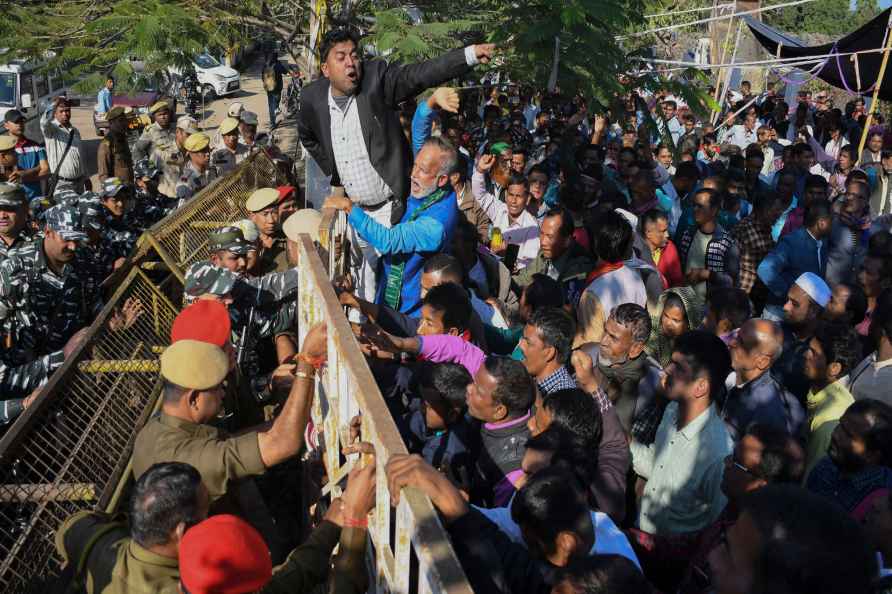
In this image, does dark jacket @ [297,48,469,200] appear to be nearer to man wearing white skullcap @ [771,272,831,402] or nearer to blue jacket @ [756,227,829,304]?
man wearing white skullcap @ [771,272,831,402]

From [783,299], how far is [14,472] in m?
5.16

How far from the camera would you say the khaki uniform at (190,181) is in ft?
26.4

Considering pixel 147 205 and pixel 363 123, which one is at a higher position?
pixel 363 123

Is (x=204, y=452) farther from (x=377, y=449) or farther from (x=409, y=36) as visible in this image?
(x=409, y=36)

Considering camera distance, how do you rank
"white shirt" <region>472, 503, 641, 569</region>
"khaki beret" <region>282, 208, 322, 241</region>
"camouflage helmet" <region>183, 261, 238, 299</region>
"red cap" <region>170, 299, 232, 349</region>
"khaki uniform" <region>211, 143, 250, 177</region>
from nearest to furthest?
1. "white shirt" <region>472, 503, 641, 569</region>
2. "red cap" <region>170, 299, 232, 349</region>
3. "camouflage helmet" <region>183, 261, 238, 299</region>
4. "khaki beret" <region>282, 208, 322, 241</region>
5. "khaki uniform" <region>211, 143, 250, 177</region>

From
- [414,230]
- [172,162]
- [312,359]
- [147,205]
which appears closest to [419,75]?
[414,230]

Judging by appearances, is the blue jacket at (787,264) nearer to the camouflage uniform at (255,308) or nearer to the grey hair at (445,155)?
the grey hair at (445,155)

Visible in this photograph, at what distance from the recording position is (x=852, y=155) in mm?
9938

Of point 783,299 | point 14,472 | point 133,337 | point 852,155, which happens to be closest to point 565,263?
point 783,299

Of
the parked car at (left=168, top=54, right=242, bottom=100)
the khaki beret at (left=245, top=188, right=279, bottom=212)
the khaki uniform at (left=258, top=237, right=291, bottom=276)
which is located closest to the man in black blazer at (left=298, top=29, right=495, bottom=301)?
the khaki beret at (left=245, top=188, right=279, bottom=212)

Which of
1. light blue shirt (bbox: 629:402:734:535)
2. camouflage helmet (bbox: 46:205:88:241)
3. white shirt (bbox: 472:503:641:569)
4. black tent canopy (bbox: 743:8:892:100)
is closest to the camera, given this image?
white shirt (bbox: 472:503:641:569)

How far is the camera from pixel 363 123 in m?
4.62

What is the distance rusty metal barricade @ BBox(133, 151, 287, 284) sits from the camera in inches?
224

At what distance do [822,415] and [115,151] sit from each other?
26.5ft
